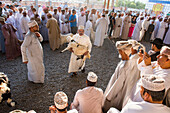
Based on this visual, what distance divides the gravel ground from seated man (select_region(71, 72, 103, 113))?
1.14 metres

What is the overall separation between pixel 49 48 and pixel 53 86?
3235mm

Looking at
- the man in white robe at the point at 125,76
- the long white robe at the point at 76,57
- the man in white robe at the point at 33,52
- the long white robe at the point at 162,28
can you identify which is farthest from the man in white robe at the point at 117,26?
the man in white robe at the point at 125,76

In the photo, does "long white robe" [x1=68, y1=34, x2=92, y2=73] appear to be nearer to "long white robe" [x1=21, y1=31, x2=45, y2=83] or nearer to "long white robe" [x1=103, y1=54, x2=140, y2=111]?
"long white robe" [x1=21, y1=31, x2=45, y2=83]

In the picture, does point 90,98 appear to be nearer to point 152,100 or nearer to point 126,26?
point 152,100

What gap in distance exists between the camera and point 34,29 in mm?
3156

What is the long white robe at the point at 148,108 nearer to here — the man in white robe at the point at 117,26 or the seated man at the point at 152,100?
the seated man at the point at 152,100

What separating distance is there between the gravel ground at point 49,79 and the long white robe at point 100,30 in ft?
4.37

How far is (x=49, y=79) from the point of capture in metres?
3.94

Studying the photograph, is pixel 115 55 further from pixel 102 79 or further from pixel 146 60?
pixel 146 60

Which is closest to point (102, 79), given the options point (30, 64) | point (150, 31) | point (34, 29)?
point (30, 64)

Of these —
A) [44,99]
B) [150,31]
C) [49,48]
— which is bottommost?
[44,99]

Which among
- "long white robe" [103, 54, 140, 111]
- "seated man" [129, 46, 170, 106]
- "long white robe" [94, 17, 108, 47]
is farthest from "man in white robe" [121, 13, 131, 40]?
"seated man" [129, 46, 170, 106]

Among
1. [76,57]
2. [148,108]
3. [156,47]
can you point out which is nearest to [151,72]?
[148,108]

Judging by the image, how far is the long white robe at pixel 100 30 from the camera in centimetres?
679
